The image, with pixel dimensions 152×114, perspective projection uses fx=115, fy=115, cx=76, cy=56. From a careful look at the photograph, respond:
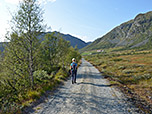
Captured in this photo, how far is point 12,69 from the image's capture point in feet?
31.2

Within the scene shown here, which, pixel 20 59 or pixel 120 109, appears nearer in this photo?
pixel 120 109

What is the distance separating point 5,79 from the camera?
408 inches

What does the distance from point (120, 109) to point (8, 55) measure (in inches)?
355

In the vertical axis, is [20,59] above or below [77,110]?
above

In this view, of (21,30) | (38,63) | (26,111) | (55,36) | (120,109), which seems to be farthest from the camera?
(55,36)

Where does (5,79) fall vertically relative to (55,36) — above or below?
below

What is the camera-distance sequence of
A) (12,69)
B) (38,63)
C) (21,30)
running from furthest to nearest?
(38,63), (12,69), (21,30)

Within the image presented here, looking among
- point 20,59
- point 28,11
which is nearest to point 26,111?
point 20,59

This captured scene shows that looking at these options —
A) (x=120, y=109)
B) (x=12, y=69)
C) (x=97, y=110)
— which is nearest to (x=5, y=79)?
(x=12, y=69)

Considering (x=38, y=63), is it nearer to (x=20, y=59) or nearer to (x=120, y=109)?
(x=20, y=59)

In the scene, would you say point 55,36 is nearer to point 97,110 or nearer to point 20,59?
Result: point 20,59

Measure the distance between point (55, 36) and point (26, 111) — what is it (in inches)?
602

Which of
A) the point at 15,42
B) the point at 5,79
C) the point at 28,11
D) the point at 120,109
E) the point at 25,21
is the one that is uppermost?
the point at 28,11

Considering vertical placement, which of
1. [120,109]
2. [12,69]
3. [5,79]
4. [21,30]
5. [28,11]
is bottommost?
[120,109]
